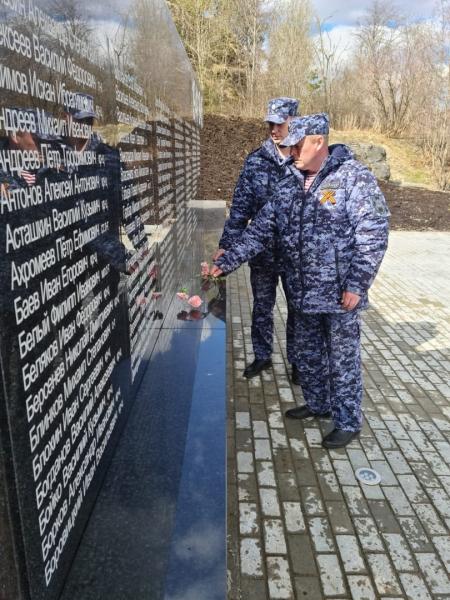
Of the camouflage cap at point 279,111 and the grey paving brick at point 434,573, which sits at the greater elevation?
the camouflage cap at point 279,111

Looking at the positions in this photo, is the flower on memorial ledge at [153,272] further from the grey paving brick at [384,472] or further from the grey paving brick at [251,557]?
the grey paving brick at [384,472]

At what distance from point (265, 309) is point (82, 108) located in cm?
255

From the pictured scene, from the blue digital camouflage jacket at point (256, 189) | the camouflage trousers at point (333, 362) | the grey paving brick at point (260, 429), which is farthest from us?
the blue digital camouflage jacket at point (256, 189)

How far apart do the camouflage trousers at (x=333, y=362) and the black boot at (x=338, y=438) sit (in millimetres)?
29

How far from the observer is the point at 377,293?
22.8 ft

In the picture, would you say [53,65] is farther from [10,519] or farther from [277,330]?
[277,330]

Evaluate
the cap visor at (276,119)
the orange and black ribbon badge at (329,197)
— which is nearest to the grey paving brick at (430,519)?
the orange and black ribbon badge at (329,197)

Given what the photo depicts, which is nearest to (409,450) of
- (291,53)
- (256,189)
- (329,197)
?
(329,197)

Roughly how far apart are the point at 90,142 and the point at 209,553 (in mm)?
1346

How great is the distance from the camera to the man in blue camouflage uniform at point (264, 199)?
3449 mm

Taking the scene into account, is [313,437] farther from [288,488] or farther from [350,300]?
[350,300]

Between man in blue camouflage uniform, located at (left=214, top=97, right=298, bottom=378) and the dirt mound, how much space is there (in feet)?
32.1

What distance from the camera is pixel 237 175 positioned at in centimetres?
1609

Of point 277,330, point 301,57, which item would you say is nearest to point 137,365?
point 277,330
